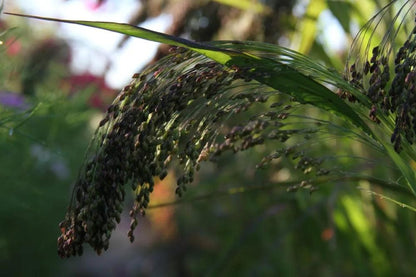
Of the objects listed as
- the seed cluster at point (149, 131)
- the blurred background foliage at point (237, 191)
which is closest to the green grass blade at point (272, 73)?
the seed cluster at point (149, 131)

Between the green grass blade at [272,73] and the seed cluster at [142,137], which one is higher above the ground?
the green grass blade at [272,73]

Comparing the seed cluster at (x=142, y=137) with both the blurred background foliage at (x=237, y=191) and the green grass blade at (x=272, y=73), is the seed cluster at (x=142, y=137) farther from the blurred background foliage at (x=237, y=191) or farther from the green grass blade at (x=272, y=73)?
the blurred background foliage at (x=237, y=191)

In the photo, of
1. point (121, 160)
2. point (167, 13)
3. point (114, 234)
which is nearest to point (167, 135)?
point (121, 160)

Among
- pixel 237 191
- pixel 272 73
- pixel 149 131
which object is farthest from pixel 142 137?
pixel 237 191

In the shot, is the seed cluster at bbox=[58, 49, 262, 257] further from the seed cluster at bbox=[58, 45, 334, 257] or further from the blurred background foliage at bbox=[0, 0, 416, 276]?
the blurred background foliage at bbox=[0, 0, 416, 276]

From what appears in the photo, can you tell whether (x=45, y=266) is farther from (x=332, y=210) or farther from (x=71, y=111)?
(x=332, y=210)

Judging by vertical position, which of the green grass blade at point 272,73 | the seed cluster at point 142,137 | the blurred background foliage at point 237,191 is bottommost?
the seed cluster at point 142,137
